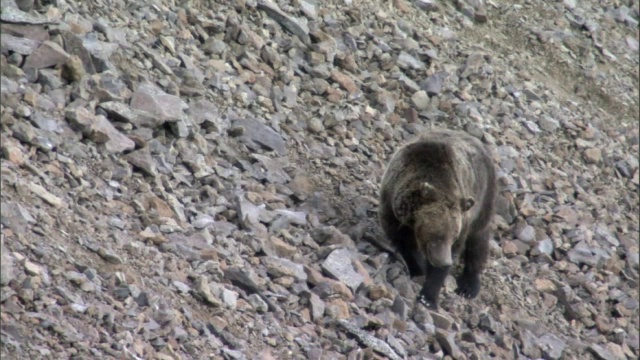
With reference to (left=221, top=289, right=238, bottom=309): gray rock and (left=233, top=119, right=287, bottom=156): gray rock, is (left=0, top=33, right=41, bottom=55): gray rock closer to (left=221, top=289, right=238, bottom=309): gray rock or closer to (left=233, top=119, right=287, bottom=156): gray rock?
(left=233, top=119, right=287, bottom=156): gray rock

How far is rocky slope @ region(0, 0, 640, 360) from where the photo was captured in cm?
713

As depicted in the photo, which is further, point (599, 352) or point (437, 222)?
point (599, 352)

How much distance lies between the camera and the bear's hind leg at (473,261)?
397 inches

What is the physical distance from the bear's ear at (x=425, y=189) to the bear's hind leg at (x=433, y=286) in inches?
24.5

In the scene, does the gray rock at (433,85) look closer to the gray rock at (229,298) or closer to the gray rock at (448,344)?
the gray rock at (448,344)

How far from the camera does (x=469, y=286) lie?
10.1 m

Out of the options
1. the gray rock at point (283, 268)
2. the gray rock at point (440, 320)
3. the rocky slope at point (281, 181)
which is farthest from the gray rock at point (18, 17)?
the gray rock at point (440, 320)

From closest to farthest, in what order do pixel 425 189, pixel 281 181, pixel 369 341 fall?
pixel 369 341 < pixel 425 189 < pixel 281 181

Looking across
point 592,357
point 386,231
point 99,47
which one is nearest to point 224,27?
point 99,47

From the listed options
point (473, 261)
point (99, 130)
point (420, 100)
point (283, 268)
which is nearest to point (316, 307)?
point (283, 268)

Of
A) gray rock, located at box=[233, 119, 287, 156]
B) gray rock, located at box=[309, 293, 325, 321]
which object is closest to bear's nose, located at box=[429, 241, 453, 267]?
gray rock, located at box=[309, 293, 325, 321]

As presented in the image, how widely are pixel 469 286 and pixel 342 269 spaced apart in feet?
5.72

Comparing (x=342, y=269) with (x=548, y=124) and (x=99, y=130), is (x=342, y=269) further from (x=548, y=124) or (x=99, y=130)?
(x=548, y=124)

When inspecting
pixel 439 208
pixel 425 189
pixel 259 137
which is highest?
pixel 425 189
